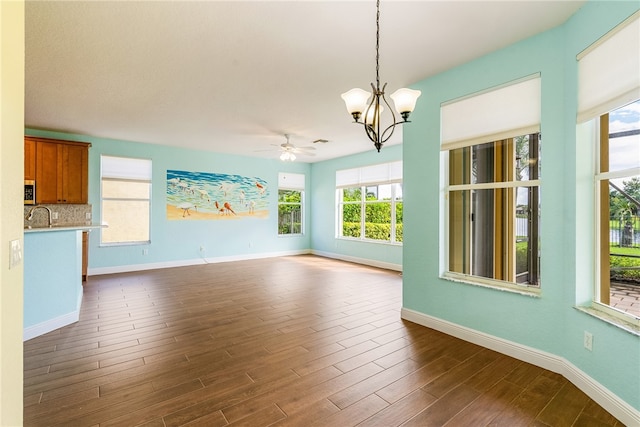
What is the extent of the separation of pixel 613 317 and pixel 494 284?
89cm

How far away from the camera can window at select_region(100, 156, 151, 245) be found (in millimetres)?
6133

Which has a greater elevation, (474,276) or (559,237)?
(559,237)

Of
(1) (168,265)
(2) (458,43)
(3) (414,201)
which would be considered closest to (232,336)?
(3) (414,201)

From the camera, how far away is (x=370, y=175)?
7.28 metres

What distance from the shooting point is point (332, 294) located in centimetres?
467

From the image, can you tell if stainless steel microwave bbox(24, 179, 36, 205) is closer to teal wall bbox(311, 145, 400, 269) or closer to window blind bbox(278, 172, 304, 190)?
window blind bbox(278, 172, 304, 190)

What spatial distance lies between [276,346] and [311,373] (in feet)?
1.96

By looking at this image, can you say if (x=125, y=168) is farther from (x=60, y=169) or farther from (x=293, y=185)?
(x=293, y=185)

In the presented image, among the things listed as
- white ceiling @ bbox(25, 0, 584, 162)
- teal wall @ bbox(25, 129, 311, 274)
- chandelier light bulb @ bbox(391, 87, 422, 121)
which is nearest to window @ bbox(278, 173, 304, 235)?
teal wall @ bbox(25, 129, 311, 274)

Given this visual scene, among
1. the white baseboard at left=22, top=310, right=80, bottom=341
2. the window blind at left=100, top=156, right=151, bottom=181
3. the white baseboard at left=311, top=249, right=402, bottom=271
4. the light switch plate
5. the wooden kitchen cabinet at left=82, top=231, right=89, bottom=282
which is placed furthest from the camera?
the white baseboard at left=311, top=249, right=402, bottom=271

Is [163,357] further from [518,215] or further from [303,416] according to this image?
[518,215]

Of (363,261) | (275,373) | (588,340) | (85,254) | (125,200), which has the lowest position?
(275,373)

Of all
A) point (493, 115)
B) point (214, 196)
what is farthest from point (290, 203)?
point (493, 115)

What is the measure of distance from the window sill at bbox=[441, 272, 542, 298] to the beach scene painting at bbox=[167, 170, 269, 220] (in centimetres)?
582
